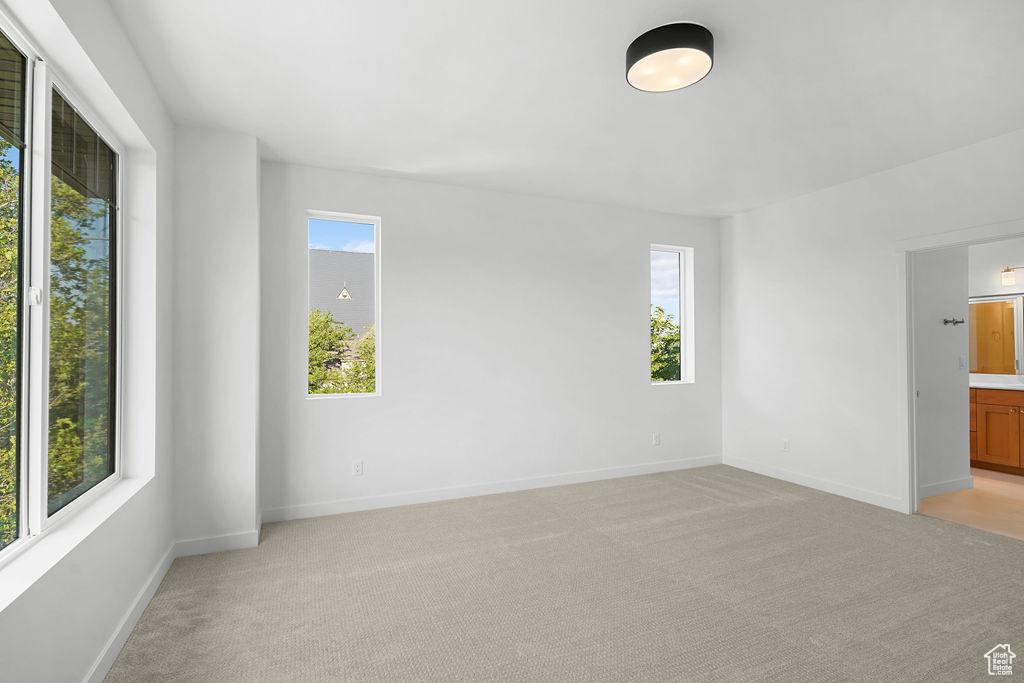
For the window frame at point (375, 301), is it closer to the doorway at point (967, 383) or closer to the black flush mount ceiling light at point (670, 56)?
the black flush mount ceiling light at point (670, 56)

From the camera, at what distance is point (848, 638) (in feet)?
7.56

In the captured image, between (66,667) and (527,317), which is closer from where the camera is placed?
(66,667)

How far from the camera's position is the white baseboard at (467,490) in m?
4.00

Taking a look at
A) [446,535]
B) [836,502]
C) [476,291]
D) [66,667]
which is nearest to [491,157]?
[476,291]

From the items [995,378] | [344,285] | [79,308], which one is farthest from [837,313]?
[79,308]

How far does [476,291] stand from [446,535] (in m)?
2.03

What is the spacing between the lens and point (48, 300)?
1.90 metres

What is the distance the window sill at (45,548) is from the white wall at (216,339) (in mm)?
970

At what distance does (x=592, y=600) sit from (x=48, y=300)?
2.65 m

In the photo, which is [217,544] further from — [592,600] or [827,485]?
[827,485]

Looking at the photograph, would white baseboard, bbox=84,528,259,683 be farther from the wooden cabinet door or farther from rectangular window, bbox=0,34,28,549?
the wooden cabinet door

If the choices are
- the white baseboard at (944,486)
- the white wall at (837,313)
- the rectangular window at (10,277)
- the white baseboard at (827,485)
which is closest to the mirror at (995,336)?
the white baseboard at (944,486)

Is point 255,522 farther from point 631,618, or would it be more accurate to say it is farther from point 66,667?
point 631,618

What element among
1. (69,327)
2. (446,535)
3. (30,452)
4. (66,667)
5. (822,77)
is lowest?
(446,535)
